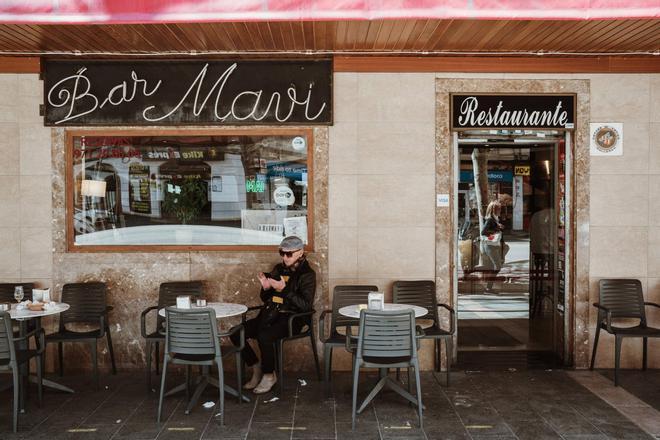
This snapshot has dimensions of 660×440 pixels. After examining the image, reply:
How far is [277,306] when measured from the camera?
5.37 metres

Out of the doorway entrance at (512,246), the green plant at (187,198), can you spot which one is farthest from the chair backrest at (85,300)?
the doorway entrance at (512,246)

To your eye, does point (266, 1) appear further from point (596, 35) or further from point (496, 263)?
point (496, 263)

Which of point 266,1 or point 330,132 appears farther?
point 330,132

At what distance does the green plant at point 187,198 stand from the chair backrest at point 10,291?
1554 mm

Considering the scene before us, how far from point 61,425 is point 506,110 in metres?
5.00

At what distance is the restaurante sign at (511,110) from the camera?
5.92m

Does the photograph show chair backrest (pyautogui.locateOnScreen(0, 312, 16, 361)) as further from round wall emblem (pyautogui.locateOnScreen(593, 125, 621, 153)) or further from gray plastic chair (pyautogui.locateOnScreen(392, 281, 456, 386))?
round wall emblem (pyautogui.locateOnScreen(593, 125, 621, 153))

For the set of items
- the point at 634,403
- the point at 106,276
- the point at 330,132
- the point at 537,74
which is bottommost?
the point at 634,403

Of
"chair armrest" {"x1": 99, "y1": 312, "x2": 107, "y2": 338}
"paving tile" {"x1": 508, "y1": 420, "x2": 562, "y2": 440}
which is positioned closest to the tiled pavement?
"paving tile" {"x1": 508, "y1": 420, "x2": 562, "y2": 440}

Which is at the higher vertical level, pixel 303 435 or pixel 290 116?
pixel 290 116

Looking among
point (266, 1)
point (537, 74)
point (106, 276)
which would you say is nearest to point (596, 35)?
point (537, 74)

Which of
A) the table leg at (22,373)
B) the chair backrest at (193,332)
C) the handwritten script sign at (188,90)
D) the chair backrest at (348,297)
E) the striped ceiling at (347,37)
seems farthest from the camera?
the handwritten script sign at (188,90)

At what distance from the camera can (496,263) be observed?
22.4 ft

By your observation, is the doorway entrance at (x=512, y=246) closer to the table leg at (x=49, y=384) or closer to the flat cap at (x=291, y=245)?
the flat cap at (x=291, y=245)
